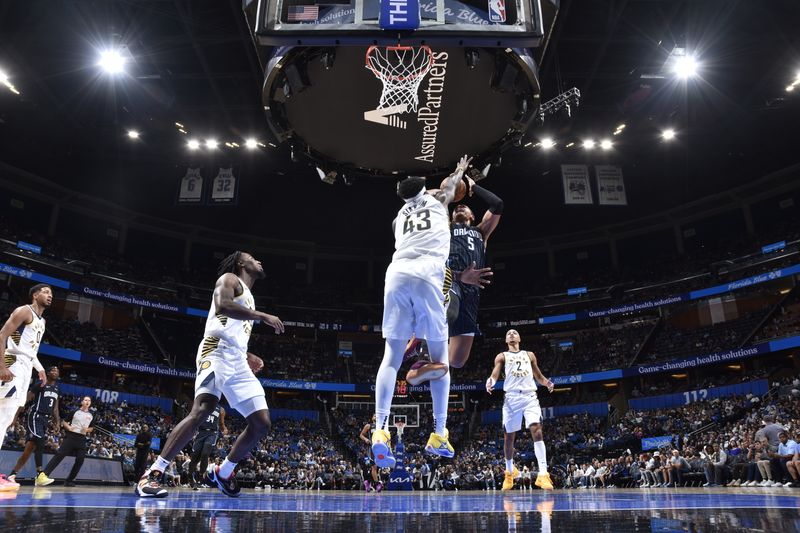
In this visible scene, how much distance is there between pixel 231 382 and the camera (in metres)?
4.56

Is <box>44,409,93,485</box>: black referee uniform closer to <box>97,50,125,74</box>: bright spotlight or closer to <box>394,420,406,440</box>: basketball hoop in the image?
<box>97,50,125,74</box>: bright spotlight

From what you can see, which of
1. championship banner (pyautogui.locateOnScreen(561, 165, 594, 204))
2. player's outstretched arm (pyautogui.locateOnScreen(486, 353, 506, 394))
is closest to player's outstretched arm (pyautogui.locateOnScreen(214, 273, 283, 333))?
player's outstretched arm (pyautogui.locateOnScreen(486, 353, 506, 394))

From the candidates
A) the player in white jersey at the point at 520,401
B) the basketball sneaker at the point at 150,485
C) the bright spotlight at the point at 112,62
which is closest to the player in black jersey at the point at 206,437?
the player in white jersey at the point at 520,401

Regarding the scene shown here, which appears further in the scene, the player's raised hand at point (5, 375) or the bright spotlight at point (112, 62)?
the bright spotlight at point (112, 62)

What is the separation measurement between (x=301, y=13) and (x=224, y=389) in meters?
4.15

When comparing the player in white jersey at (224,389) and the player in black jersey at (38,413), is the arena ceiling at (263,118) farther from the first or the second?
the player in white jersey at (224,389)

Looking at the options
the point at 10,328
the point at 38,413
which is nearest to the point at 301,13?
the point at 10,328

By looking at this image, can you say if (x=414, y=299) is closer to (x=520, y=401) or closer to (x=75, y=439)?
(x=520, y=401)

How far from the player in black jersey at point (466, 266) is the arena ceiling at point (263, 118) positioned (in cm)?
1227

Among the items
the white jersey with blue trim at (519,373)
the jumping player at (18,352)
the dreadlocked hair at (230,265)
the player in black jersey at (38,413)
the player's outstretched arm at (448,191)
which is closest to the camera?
the player's outstretched arm at (448,191)

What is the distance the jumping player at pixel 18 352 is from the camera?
574cm

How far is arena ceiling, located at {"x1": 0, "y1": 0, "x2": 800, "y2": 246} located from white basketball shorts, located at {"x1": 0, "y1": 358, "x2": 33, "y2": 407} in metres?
12.5

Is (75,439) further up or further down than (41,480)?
further up

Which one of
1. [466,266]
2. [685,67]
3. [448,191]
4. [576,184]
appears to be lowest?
[466,266]
